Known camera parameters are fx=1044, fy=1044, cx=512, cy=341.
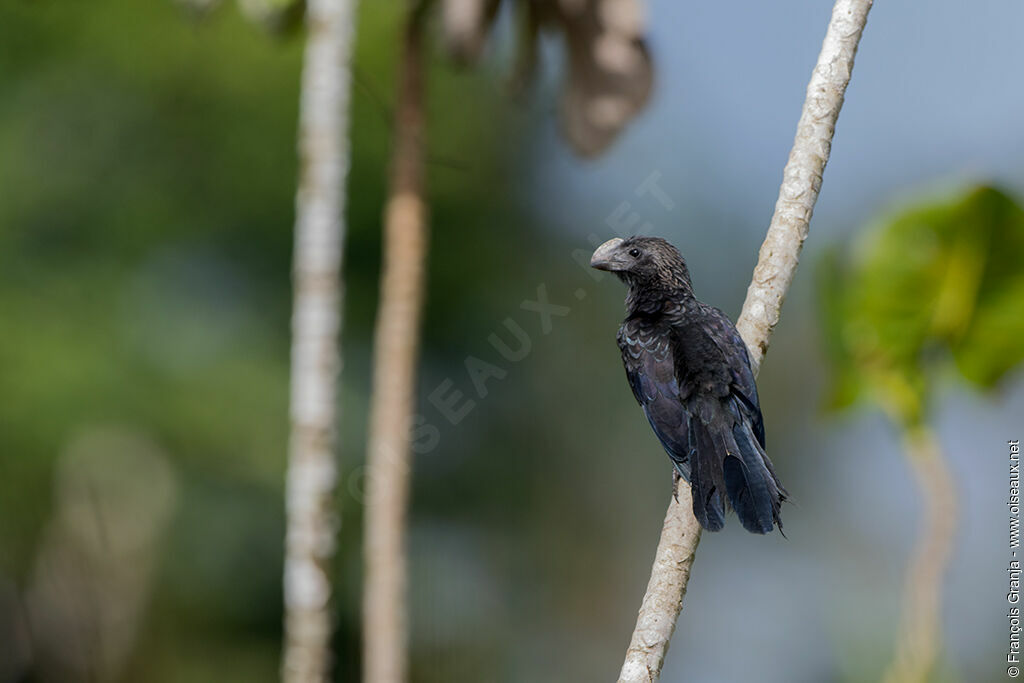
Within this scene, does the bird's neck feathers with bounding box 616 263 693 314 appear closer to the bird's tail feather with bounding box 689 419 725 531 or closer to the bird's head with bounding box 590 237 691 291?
the bird's head with bounding box 590 237 691 291

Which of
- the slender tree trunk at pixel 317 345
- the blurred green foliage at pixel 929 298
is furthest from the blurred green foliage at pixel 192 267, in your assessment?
the blurred green foliage at pixel 929 298

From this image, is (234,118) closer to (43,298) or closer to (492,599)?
(43,298)

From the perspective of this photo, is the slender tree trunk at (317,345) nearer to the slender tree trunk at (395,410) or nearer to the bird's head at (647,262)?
the slender tree trunk at (395,410)

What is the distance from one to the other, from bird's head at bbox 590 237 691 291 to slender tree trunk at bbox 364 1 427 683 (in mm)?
4680

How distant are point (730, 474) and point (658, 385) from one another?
537 mm

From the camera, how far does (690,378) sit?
264 centimetres

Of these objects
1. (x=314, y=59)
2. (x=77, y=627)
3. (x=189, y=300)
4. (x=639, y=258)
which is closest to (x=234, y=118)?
(x=189, y=300)

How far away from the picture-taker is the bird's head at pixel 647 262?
8.90 ft

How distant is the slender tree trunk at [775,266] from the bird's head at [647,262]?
0.31m

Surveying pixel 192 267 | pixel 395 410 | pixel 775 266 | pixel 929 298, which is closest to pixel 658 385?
pixel 775 266

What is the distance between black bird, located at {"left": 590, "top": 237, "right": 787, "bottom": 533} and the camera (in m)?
2.22

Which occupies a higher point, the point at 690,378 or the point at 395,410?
the point at 690,378

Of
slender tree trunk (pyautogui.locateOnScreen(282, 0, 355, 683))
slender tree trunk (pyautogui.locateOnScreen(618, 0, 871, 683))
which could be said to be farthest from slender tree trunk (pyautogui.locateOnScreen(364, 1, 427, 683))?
slender tree trunk (pyautogui.locateOnScreen(618, 0, 871, 683))

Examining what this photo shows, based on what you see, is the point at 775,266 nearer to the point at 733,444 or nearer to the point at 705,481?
the point at 733,444
